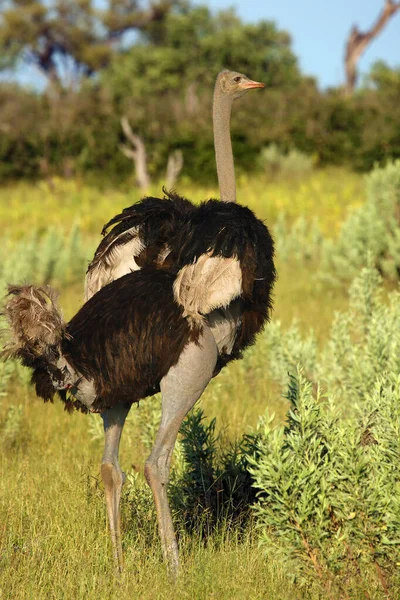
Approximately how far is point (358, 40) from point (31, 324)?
42578mm

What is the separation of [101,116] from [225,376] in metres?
23.3

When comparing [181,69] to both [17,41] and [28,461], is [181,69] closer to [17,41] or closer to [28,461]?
[17,41]

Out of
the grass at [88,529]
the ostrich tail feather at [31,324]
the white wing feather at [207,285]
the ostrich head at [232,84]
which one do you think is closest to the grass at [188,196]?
the grass at [88,529]

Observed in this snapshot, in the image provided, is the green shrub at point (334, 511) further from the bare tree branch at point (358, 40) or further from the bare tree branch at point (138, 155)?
the bare tree branch at point (358, 40)

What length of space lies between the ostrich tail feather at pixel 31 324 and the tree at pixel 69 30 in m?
50.9

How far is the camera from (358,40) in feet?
143

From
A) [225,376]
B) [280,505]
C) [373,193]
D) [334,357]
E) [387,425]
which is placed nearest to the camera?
[280,505]

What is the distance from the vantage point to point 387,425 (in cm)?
369

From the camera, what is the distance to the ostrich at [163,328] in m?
3.41

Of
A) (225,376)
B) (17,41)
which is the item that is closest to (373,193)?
(225,376)

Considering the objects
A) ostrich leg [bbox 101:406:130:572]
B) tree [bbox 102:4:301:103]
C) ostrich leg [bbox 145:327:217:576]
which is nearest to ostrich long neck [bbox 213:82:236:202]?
ostrich leg [bbox 145:327:217:576]

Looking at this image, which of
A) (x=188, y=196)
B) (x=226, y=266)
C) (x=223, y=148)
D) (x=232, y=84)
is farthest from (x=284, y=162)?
(x=226, y=266)

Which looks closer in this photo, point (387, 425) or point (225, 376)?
point (387, 425)

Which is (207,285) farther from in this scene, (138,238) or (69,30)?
(69,30)
